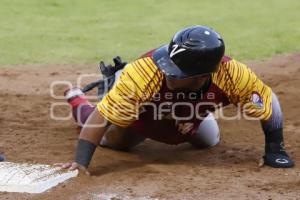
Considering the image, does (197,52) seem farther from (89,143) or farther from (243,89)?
(89,143)

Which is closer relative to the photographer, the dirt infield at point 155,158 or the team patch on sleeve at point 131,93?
the dirt infield at point 155,158

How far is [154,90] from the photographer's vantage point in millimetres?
4258

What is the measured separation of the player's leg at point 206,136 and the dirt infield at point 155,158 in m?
0.06

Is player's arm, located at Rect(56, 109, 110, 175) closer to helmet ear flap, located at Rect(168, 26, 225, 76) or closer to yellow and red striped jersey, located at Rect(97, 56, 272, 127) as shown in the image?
yellow and red striped jersey, located at Rect(97, 56, 272, 127)

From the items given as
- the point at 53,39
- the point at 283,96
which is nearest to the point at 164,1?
the point at 53,39

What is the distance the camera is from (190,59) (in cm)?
405

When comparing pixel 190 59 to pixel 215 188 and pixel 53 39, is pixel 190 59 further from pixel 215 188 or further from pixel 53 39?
pixel 53 39

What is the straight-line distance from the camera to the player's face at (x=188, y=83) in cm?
418

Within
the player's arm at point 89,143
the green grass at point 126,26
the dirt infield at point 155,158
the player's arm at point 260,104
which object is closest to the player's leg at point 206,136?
the dirt infield at point 155,158

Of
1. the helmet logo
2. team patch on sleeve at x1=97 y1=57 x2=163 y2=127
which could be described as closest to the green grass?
team patch on sleeve at x1=97 y1=57 x2=163 y2=127

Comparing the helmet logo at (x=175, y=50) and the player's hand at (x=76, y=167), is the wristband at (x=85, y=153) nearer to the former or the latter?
the player's hand at (x=76, y=167)

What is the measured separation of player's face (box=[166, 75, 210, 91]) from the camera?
4.18 metres

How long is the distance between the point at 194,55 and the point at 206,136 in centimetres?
126

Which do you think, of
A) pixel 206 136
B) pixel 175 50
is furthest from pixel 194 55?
pixel 206 136
